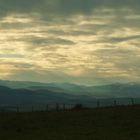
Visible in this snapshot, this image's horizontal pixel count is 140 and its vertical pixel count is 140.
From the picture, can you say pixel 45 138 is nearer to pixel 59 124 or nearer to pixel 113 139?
pixel 113 139

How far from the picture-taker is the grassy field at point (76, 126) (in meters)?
47.5

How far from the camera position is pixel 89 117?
6925 cm

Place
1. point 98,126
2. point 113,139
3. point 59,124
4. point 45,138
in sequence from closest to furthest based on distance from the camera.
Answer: point 113,139, point 45,138, point 98,126, point 59,124

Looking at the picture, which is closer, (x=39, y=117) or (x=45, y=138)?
(x=45, y=138)

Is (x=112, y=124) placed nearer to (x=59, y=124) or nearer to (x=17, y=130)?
(x=59, y=124)

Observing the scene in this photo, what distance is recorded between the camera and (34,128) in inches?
2288

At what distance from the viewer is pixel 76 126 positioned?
5806cm

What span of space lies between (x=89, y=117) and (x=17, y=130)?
15468mm

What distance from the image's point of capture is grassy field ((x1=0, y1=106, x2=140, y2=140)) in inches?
1869

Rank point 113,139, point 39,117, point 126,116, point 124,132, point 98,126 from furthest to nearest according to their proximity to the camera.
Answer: point 39,117 → point 126,116 → point 98,126 → point 124,132 → point 113,139

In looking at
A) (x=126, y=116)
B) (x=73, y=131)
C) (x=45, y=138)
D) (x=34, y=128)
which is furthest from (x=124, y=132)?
(x=126, y=116)

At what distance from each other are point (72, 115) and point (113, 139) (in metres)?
30.8

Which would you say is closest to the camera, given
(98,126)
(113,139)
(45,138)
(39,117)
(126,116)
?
(113,139)

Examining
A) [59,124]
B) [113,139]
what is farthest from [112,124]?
[113,139]
